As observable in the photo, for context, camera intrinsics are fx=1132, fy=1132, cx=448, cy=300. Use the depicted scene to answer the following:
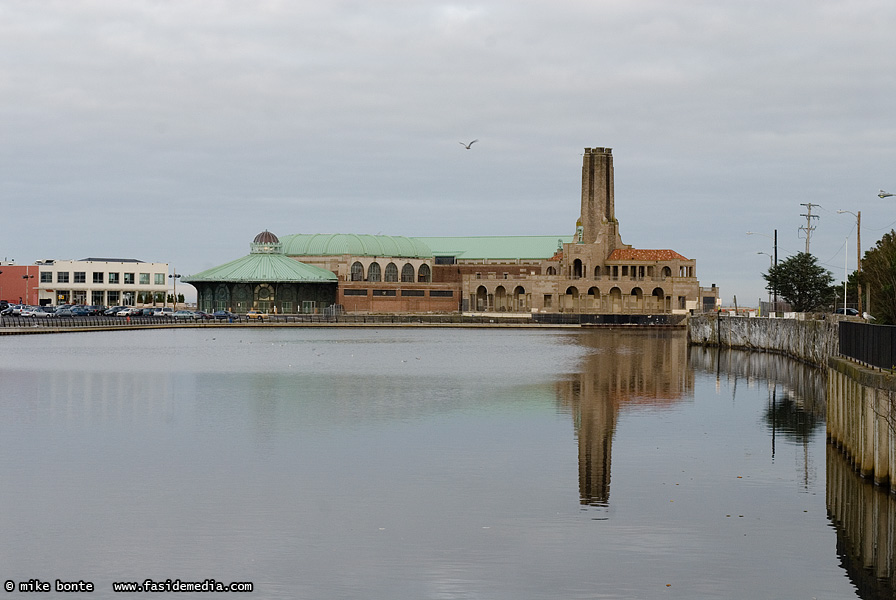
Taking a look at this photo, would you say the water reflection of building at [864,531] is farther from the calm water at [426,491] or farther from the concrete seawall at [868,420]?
the concrete seawall at [868,420]

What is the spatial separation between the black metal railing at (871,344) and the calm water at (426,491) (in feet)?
10.6

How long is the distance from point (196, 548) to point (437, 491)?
25.5ft

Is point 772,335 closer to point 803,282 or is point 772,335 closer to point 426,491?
point 803,282

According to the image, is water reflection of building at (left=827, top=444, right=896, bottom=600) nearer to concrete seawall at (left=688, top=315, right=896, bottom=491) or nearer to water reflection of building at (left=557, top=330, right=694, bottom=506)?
concrete seawall at (left=688, top=315, right=896, bottom=491)

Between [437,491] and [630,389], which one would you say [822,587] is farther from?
[630,389]

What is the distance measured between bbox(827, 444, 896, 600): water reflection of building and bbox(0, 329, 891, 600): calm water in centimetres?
18

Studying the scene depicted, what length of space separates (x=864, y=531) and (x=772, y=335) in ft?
262

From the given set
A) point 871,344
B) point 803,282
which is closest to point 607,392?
point 871,344

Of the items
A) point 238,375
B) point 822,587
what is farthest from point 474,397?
point 822,587

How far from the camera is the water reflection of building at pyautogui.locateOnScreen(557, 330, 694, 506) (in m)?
31.7

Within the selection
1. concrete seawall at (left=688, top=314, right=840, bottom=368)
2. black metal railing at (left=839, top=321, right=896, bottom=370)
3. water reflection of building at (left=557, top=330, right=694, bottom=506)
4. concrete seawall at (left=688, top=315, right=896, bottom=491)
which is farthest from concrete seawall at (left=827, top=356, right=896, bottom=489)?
concrete seawall at (left=688, top=314, right=840, bottom=368)

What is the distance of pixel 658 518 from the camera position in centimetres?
2512

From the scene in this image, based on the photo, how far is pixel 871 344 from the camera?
3067cm

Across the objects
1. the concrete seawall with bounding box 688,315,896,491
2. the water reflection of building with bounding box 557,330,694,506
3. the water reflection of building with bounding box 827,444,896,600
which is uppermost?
the concrete seawall with bounding box 688,315,896,491
